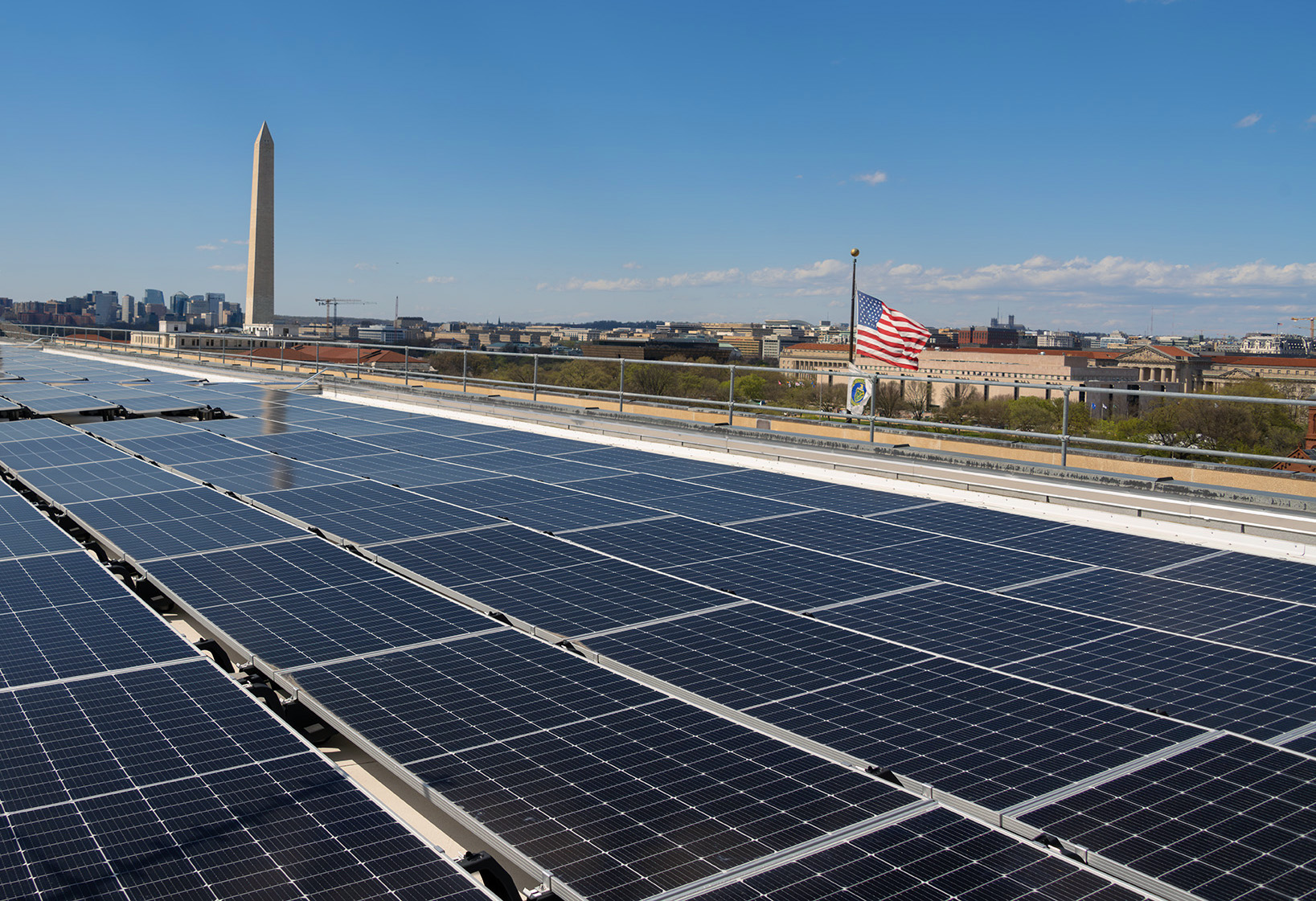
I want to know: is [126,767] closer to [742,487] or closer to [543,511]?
[543,511]

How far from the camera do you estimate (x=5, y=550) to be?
26.7 feet

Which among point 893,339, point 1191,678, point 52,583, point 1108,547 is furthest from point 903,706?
point 893,339

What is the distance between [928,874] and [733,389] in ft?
39.9

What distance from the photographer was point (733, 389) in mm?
15430

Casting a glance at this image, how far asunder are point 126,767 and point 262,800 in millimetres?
786

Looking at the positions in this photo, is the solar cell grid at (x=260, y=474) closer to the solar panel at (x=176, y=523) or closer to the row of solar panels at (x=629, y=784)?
the solar panel at (x=176, y=523)

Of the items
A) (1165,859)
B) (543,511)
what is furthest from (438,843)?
(543,511)

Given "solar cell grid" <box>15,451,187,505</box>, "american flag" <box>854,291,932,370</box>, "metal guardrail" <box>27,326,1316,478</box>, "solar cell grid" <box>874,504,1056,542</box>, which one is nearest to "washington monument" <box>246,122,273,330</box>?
"metal guardrail" <box>27,326,1316,478</box>

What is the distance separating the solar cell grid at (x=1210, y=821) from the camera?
137 inches

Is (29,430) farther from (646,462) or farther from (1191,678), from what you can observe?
(1191,678)

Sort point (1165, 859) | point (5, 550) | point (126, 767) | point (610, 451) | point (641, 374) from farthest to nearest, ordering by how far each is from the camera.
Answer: point (641, 374) < point (610, 451) < point (5, 550) < point (126, 767) < point (1165, 859)

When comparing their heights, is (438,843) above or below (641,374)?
below

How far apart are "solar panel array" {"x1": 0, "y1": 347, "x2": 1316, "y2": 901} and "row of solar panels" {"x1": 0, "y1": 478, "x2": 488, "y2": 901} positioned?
344 millimetres

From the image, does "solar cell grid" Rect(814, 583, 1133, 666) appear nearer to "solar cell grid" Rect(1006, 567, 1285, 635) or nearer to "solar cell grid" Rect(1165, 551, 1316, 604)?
"solar cell grid" Rect(1006, 567, 1285, 635)
